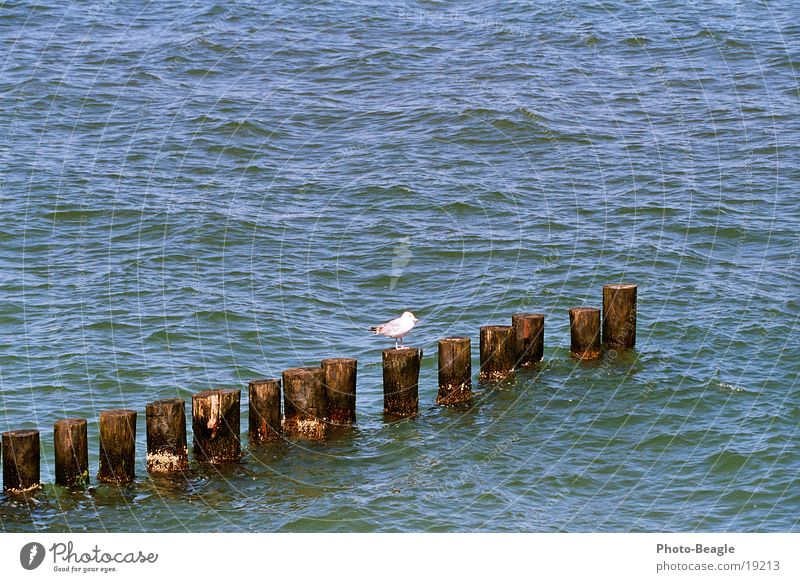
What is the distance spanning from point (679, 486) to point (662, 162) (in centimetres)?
1699

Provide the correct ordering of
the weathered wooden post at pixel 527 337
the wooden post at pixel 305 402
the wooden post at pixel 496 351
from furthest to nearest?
the weathered wooden post at pixel 527 337 → the wooden post at pixel 496 351 → the wooden post at pixel 305 402

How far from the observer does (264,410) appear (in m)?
17.2

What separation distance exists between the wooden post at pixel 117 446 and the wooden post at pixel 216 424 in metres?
0.99

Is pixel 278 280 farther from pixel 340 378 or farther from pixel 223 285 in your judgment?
pixel 340 378

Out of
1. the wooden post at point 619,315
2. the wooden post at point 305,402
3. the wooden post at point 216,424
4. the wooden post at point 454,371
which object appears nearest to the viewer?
the wooden post at point 216,424

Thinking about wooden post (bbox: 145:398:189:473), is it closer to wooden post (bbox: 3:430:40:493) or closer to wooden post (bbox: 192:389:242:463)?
wooden post (bbox: 192:389:242:463)

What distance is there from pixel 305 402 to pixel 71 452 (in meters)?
3.44

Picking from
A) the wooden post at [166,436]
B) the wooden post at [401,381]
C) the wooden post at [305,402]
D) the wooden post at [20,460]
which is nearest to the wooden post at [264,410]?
the wooden post at [305,402]

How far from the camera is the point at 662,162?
32.2 metres

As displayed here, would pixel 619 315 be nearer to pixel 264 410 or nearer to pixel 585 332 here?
pixel 585 332

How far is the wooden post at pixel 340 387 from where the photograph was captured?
57.4 ft

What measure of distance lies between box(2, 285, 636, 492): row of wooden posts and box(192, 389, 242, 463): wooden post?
0.05ft
